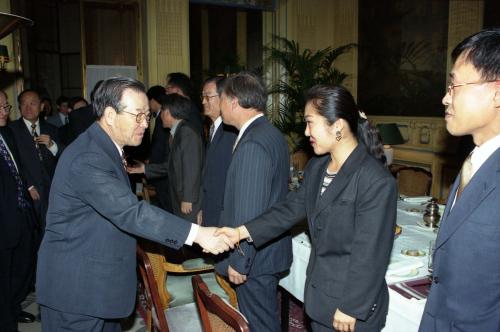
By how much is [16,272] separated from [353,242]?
279 cm

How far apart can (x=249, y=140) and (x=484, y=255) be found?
4.14ft

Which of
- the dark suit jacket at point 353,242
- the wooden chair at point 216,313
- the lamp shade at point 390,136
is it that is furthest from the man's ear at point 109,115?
the lamp shade at point 390,136

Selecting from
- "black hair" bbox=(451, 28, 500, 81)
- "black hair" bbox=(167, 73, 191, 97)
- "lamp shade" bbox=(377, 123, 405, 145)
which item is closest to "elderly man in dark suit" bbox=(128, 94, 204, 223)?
"black hair" bbox=(167, 73, 191, 97)

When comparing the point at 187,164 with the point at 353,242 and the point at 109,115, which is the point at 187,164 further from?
the point at 353,242

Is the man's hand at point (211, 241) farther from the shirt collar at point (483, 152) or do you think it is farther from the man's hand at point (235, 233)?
the shirt collar at point (483, 152)

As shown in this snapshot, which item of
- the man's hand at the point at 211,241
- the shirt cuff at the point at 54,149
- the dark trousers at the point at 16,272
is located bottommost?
the dark trousers at the point at 16,272

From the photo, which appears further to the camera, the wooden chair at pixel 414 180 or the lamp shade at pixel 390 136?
the lamp shade at pixel 390 136

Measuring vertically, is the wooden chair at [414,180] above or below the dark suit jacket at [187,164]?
below

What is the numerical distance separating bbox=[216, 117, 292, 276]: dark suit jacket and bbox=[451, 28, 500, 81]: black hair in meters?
1.13

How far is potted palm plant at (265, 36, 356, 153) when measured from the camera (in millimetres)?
7016

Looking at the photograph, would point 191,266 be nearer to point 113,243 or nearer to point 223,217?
point 223,217

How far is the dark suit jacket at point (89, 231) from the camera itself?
1.74 meters

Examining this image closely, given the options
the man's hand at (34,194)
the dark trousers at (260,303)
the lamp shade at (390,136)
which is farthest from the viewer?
the lamp shade at (390,136)

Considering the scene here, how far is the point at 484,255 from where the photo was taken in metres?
1.20
